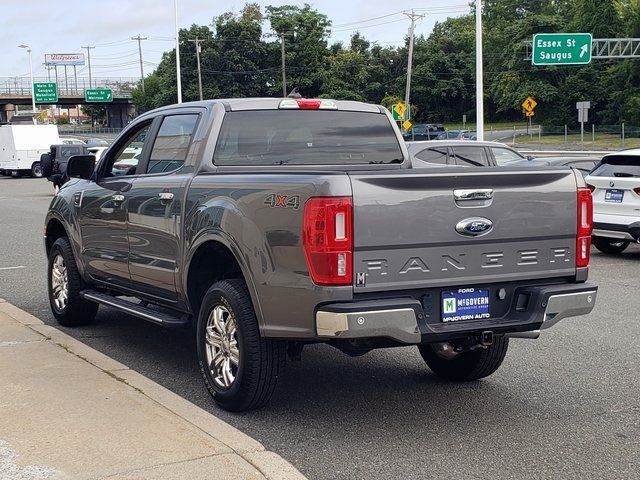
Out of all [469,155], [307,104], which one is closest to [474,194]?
[307,104]

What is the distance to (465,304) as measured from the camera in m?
5.08

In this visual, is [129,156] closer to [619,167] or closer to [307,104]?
[307,104]

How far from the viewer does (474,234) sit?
5.04m

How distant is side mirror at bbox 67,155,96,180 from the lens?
24.6ft

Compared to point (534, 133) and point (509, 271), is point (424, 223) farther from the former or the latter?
point (534, 133)

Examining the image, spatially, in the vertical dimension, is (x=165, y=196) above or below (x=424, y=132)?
above

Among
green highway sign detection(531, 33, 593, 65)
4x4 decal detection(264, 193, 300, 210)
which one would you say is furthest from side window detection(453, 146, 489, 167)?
green highway sign detection(531, 33, 593, 65)

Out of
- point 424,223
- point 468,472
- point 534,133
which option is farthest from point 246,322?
point 534,133

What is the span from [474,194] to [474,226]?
0.18m

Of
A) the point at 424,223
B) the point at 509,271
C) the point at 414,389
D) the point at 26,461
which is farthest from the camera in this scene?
the point at 414,389

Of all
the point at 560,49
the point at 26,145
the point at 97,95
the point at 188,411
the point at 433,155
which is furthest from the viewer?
the point at 97,95

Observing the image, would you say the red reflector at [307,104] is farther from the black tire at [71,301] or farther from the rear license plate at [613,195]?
Result: the rear license plate at [613,195]

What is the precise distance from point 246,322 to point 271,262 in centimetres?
45

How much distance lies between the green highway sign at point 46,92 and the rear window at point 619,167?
8402 centimetres
